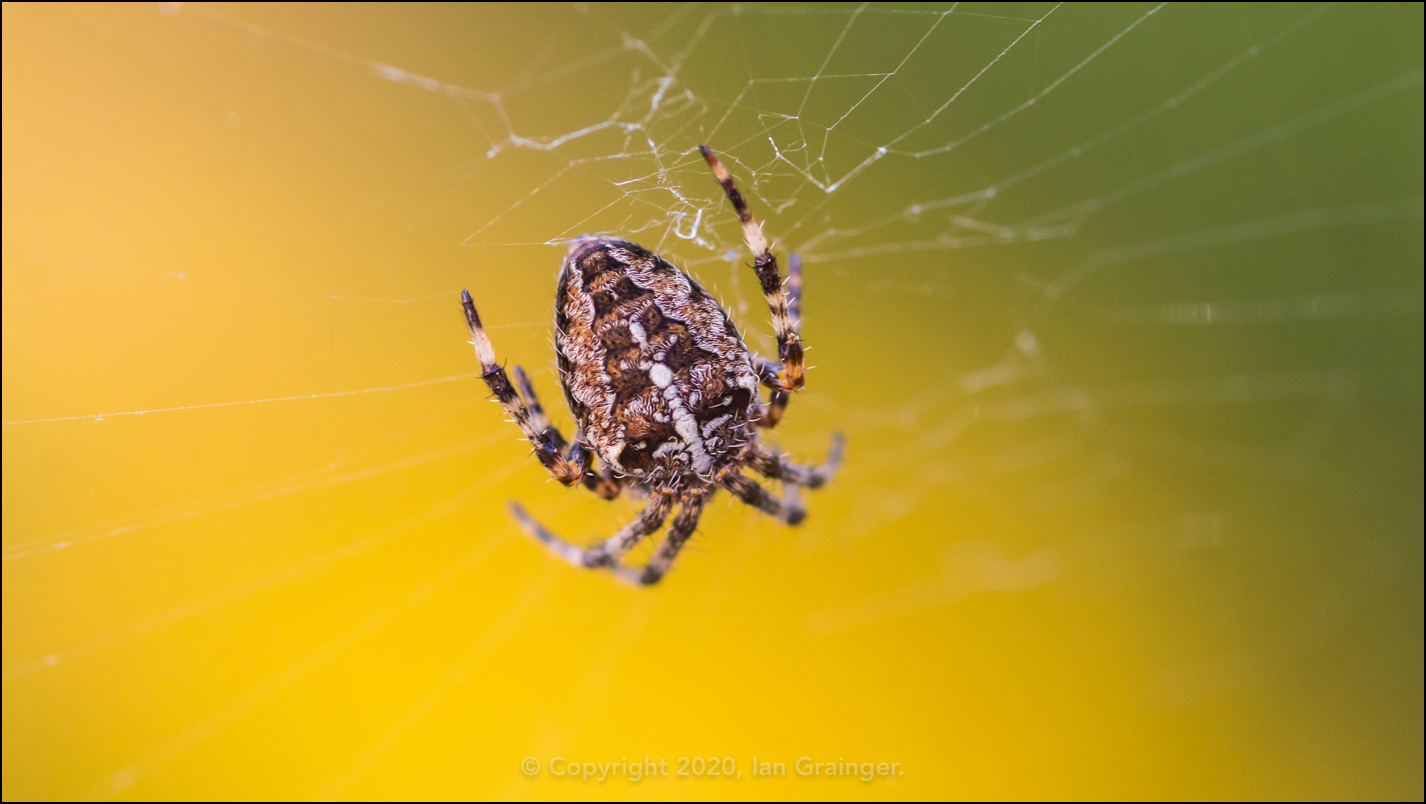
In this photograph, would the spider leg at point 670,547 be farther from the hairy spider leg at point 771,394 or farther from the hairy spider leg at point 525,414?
the hairy spider leg at point 525,414

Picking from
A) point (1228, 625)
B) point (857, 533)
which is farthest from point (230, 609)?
point (1228, 625)

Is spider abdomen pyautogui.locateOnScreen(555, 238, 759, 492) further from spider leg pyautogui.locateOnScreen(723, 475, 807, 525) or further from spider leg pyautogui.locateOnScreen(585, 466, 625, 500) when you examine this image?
spider leg pyautogui.locateOnScreen(723, 475, 807, 525)

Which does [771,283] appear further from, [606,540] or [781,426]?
[781,426]

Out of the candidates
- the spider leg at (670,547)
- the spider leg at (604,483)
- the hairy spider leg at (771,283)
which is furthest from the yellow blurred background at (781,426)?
the spider leg at (604,483)

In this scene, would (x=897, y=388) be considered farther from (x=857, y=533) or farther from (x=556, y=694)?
(x=556, y=694)

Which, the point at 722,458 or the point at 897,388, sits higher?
the point at 897,388

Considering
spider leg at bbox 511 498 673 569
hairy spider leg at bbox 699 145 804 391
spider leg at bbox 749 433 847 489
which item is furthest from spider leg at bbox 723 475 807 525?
hairy spider leg at bbox 699 145 804 391
